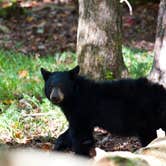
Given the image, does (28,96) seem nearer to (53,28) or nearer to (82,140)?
(82,140)

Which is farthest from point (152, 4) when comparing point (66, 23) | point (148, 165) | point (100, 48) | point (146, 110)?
point (148, 165)

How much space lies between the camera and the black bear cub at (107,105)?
5.75 meters

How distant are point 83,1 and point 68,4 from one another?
9.92m

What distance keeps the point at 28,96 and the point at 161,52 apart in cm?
201

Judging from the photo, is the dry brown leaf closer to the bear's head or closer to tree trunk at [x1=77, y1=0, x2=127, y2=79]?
tree trunk at [x1=77, y1=0, x2=127, y2=79]

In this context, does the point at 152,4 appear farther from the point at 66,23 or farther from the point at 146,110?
the point at 146,110

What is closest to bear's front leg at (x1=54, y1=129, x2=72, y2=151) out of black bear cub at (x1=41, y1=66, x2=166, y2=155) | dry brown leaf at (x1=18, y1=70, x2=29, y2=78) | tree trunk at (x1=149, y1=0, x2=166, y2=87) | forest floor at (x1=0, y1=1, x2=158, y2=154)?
black bear cub at (x1=41, y1=66, x2=166, y2=155)

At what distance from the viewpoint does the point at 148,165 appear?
2.53 metres

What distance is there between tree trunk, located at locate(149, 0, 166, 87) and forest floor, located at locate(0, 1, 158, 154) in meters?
6.03

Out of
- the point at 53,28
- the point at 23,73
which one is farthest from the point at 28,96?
the point at 53,28

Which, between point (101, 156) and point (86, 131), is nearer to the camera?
point (101, 156)

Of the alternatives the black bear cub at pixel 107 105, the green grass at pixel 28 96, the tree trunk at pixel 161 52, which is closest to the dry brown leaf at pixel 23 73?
the green grass at pixel 28 96

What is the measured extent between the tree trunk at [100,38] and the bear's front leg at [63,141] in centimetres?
173

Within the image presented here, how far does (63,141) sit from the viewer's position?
6184 mm
